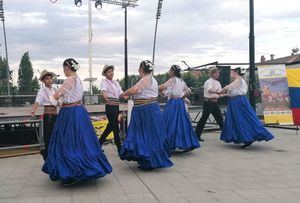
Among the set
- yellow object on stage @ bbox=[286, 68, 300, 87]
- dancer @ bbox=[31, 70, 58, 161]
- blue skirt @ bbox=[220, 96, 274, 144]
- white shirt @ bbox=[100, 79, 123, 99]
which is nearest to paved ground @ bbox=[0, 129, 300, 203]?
blue skirt @ bbox=[220, 96, 274, 144]

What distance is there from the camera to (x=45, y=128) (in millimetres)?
8547

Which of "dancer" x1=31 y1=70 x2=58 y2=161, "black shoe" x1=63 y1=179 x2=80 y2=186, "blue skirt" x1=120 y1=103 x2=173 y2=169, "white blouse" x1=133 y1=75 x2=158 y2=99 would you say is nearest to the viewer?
"black shoe" x1=63 y1=179 x2=80 y2=186

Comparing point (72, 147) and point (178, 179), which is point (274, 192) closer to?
point (178, 179)

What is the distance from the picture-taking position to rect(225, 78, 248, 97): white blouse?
33.9 ft

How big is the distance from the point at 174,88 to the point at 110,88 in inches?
52.3

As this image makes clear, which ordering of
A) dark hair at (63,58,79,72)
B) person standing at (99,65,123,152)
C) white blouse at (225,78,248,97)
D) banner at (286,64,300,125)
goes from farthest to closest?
1. banner at (286,64,300,125)
2. white blouse at (225,78,248,97)
3. person standing at (99,65,123,152)
4. dark hair at (63,58,79,72)

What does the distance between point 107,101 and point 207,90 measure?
2.77 m

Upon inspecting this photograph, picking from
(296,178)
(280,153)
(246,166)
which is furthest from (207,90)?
(296,178)

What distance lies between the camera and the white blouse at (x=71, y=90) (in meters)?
6.63

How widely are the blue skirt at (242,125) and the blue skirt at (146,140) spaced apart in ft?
9.71

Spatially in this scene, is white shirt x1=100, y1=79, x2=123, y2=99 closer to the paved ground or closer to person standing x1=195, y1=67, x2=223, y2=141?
the paved ground

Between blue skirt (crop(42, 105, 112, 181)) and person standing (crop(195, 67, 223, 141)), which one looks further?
person standing (crop(195, 67, 223, 141))

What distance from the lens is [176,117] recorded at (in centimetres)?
946

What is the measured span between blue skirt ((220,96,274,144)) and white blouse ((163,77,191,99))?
5.38ft
